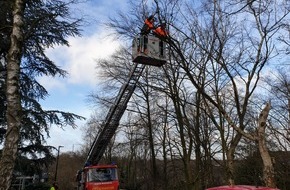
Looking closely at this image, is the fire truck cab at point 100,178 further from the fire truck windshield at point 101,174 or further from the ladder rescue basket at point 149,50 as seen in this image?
the ladder rescue basket at point 149,50

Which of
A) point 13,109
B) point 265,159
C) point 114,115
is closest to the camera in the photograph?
point 13,109

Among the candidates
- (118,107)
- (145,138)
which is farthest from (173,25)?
(145,138)

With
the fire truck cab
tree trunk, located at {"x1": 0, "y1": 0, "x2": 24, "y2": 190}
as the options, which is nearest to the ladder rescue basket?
tree trunk, located at {"x1": 0, "y1": 0, "x2": 24, "y2": 190}

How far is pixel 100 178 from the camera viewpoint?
78.3 ft

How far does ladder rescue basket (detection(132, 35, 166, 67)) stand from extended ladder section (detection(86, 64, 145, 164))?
6200 millimetres

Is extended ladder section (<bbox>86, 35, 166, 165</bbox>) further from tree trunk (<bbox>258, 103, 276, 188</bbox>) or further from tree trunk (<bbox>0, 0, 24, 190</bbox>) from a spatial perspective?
tree trunk (<bbox>0, 0, 24, 190</bbox>)

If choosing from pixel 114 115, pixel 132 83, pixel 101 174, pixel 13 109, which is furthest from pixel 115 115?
pixel 13 109

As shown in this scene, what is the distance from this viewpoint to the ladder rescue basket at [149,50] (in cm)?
1596

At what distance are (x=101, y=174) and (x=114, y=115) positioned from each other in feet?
13.9

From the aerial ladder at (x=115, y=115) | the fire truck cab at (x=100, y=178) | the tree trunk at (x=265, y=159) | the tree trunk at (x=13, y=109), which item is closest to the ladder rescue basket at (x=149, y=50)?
the aerial ladder at (x=115, y=115)

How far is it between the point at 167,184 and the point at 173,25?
22082 mm

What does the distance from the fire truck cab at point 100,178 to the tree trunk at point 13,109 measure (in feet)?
49.1

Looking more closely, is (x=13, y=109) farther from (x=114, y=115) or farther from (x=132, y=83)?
(x=114, y=115)

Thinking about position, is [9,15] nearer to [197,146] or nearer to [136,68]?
[136,68]
